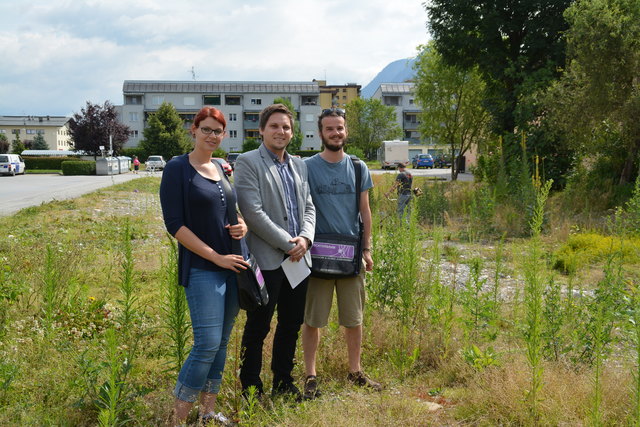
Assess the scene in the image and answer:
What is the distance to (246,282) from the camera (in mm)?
3049

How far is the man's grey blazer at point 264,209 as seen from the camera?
3262mm

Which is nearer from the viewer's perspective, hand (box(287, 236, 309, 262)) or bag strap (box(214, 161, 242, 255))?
bag strap (box(214, 161, 242, 255))

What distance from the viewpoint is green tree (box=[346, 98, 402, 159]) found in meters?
72.4

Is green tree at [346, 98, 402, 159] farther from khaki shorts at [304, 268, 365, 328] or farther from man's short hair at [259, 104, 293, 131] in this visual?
man's short hair at [259, 104, 293, 131]

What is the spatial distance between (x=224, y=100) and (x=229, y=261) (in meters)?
82.1

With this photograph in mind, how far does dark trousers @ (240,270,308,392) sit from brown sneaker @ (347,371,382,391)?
441mm

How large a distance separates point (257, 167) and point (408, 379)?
1.90 metres

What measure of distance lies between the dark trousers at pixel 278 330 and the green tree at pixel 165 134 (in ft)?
184

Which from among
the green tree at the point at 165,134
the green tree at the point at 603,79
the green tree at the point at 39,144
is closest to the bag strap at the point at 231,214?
the green tree at the point at 603,79

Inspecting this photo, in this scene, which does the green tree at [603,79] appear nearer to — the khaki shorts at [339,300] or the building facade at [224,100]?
the khaki shorts at [339,300]

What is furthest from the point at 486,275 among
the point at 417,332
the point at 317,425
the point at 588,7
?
the point at 588,7

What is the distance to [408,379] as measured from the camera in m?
3.85

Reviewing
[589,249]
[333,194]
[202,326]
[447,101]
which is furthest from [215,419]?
[447,101]

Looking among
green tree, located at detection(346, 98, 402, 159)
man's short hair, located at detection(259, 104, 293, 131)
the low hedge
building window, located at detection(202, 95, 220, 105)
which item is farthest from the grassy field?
building window, located at detection(202, 95, 220, 105)
